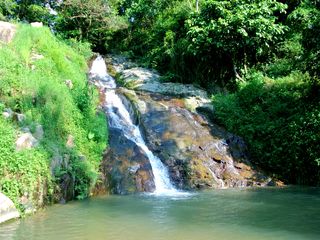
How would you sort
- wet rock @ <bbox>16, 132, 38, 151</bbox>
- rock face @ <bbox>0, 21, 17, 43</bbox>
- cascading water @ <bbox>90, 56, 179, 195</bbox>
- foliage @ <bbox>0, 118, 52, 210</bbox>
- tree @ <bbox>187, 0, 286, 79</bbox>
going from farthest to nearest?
tree @ <bbox>187, 0, 286, 79</bbox> → rock face @ <bbox>0, 21, 17, 43</bbox> → cascading water @ <bbox>90, 56, 179, 195</bbox> → wet rock @ <bbox>16, 132, 38, 151</bbox> → foliage @ <bbox>0, 118, 52, 210</bbox>

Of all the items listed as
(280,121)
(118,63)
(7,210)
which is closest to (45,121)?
(7,210)

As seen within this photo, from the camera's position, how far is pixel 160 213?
9.63 meters

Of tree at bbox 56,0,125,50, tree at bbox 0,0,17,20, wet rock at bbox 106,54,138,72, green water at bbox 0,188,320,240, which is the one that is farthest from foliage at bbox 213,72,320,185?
tree at bbox 0,0,17,20

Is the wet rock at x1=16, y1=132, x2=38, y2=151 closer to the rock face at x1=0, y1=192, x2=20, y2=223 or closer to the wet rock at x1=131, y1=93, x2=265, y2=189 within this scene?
the rock face at x1=0, y1=192, x2=20, y2=223

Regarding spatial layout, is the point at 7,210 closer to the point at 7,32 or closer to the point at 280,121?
the point at 7,32

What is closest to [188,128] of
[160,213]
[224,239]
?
[160,213]

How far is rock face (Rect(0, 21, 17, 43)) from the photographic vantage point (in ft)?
53.2

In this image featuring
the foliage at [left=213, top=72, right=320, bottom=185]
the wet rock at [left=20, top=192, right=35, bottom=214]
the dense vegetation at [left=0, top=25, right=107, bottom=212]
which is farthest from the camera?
the foliage at [left=213, top=72, right=320, bottom=185]

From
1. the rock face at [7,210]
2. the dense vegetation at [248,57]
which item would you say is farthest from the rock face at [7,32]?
the rock face at [7,210]

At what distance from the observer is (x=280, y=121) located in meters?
15.7

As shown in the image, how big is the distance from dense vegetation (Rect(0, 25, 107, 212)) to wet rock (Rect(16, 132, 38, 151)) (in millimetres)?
142

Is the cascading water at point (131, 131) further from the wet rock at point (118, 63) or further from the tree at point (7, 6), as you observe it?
the tree at point (7, 6)

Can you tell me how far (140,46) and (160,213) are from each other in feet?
62.6

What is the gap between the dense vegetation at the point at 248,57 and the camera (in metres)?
14.7
